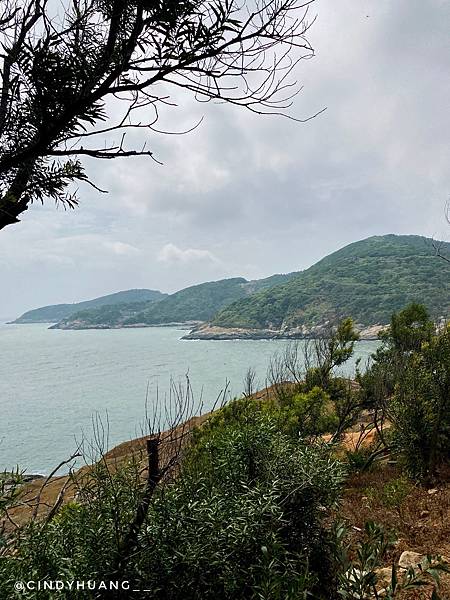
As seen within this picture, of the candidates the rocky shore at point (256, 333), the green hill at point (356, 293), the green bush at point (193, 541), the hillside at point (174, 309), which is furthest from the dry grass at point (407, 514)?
the hillside at point (174, 309)

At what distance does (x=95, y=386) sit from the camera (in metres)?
45.5

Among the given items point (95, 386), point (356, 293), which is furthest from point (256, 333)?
point (95, 386)

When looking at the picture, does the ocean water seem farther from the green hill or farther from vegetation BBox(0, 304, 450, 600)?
the green hill

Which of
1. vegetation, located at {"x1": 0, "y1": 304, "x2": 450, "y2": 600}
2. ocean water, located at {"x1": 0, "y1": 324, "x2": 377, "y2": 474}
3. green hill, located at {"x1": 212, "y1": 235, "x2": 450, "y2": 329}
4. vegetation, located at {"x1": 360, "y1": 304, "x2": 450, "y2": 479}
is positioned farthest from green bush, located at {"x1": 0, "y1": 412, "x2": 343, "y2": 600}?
green hill, located at {"x1": 212, "y1": 235, "x2": 450, "y2": 329}

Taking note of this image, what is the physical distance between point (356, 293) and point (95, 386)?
56.2 metres

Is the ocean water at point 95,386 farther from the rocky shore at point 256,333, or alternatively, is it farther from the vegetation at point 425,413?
the rocky shore at point 256,333

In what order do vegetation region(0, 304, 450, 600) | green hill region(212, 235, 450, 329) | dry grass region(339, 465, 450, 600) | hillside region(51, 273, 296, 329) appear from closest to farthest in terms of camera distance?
vegetation region(0, 304, 450, 600) → dry grass region(339, 465, 450, 600) → green hill region(212, 235, 450, 329) → hillside region(51, 273, 296, 329)

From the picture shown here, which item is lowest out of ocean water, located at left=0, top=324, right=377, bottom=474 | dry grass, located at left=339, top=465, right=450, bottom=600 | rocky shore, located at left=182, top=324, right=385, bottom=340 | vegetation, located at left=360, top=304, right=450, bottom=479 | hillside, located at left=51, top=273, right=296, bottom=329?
ocean water, located at left=0, top=324, right=377, bottom=474

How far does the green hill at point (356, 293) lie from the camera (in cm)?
Result: 7344

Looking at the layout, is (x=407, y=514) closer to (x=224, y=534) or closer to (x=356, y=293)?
(x=224, y=534)

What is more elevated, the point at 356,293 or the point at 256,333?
the point at 356,293

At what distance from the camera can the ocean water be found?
2578cm

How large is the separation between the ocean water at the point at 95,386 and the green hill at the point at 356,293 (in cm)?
1227

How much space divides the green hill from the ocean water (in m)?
12.3
